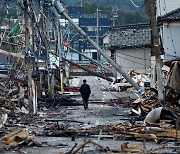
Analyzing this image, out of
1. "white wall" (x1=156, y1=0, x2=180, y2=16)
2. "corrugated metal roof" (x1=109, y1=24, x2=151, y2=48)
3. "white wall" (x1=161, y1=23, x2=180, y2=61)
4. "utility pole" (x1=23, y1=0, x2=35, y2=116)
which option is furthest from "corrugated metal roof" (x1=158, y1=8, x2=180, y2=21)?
"corrugated metal roof" (x1=109, y1=24, x2=151, y2=48)

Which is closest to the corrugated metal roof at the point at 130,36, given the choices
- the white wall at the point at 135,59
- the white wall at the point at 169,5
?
the white wall at the point at 135,59

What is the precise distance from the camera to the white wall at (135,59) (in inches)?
2330

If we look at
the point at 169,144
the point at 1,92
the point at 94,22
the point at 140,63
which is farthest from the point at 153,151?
the point at 94,22

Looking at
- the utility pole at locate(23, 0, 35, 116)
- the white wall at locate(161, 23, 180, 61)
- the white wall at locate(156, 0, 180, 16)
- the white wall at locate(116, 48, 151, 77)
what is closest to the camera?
the utility pole at locate(23, 0, 35, 116)

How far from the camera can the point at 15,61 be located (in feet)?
134

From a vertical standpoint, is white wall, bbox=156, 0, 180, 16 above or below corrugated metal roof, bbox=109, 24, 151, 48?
above

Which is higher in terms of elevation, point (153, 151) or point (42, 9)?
point (42, 9)

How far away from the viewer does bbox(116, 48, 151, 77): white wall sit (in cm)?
5919

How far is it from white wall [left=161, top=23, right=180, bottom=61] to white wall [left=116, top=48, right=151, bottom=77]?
19665mm

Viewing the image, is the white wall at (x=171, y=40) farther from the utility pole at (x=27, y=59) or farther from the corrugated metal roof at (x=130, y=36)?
the corrugated metal roof at (x=130, y=36)

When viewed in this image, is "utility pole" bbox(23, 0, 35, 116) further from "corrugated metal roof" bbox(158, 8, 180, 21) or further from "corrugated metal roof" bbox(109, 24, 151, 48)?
"corrugated metal roof" bbox(109, 24, 151, 48)

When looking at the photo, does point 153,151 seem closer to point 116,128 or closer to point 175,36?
point 116,128

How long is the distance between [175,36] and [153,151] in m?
23.0

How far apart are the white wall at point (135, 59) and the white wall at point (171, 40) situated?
19.7m
